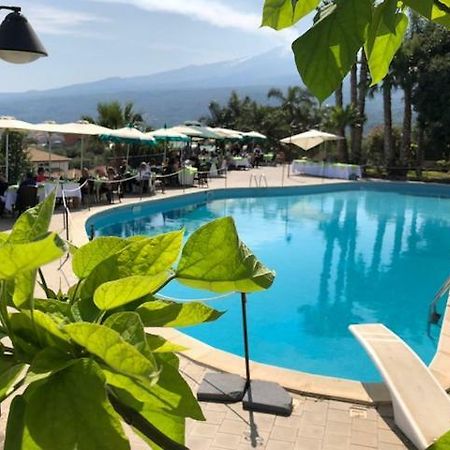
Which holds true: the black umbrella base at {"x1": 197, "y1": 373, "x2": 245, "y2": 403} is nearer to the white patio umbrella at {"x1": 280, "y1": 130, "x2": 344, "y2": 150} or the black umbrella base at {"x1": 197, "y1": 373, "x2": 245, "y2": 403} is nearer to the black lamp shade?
the black lamp shade

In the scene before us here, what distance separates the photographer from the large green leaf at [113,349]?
33 cm

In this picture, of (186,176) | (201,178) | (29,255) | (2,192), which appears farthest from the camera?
(201,178)

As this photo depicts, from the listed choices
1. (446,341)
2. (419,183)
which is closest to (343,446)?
(446,341)

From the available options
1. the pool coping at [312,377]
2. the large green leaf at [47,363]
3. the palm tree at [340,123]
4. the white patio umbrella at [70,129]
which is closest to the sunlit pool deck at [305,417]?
the pool coping at [312,377]

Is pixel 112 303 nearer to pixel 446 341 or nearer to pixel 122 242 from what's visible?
pixel 122 242

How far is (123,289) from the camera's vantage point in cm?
42

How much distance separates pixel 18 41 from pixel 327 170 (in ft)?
79.2

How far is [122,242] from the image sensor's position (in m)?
0.52

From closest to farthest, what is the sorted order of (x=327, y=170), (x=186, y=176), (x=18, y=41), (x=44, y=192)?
(x=18, y=41), (x=44, y=192), (x=186, y=176), (x=327, y=170)

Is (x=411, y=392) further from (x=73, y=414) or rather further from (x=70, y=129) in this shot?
(x=70, y=129)

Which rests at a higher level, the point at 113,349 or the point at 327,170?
the point at 327,170

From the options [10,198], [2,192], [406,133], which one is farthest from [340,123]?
[10,198]

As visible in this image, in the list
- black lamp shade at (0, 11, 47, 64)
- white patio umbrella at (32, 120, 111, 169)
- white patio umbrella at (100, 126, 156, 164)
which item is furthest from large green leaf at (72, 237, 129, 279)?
white patio umbrella at (100, 126, 156, 164)

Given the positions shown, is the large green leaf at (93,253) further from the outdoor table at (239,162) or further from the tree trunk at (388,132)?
the tree trunk at (388,132)
